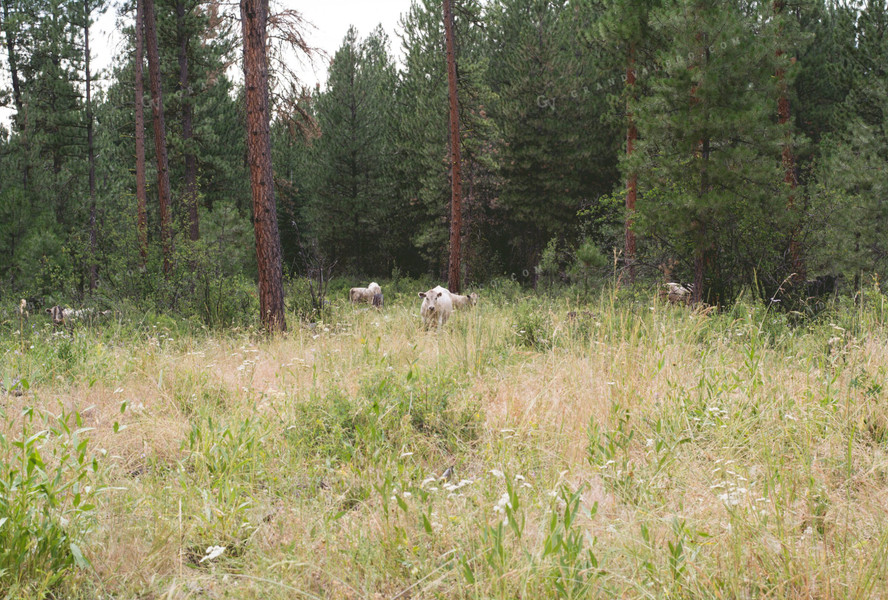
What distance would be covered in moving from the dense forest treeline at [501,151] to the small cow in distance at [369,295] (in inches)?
75.2

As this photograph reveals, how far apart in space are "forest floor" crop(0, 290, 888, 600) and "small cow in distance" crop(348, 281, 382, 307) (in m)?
11.7

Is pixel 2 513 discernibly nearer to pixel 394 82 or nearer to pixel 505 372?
pixel 505 372

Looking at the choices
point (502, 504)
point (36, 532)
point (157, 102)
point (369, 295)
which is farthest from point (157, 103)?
point (502, 504)

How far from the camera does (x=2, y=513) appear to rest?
210 centimetres

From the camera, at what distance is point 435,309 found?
945cm

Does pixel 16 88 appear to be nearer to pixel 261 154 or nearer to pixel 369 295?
pixel 369 295

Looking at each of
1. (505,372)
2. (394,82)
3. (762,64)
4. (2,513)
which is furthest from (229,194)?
(2,513)

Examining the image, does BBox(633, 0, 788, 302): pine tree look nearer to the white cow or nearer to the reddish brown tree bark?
the reddish brown tree bark

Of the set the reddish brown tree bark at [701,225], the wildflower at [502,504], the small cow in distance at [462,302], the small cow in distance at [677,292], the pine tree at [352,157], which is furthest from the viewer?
the pine tree at [352,157]

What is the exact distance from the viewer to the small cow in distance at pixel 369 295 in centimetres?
1686

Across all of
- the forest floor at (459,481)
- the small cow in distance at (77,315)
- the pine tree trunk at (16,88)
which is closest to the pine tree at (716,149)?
the forest floor at (459,481)

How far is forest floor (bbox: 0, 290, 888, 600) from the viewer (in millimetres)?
1966

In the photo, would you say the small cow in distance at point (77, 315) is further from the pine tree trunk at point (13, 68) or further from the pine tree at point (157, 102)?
the pine tree trunk at point (13, 68)

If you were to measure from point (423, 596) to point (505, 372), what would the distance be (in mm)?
3079
